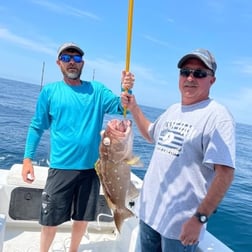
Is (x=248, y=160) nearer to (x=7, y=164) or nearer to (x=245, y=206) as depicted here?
(x=245, y=206)

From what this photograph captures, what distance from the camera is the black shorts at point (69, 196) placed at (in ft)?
10.1

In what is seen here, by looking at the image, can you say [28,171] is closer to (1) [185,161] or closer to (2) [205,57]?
(1) [185,161]

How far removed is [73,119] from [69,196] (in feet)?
2.41

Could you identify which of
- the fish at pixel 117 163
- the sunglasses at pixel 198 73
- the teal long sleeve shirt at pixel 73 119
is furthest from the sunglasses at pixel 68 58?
the sunglasses at pixel 198 73

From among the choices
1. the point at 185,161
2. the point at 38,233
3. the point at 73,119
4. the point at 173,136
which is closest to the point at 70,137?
the point at 73,119

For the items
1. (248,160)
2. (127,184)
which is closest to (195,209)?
(127,184)

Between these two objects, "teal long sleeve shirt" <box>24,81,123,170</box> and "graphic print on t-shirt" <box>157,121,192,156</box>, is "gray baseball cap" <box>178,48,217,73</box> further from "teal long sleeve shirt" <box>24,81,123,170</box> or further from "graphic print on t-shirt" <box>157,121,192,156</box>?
"teal long sleeve shirt" <box>24,81,123,170</box>

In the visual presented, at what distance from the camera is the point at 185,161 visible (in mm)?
2025

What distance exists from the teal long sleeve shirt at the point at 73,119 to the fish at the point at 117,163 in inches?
22.7

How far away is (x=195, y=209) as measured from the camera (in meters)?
2.02

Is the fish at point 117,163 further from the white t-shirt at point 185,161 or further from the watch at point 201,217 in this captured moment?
the watch at point 201,217

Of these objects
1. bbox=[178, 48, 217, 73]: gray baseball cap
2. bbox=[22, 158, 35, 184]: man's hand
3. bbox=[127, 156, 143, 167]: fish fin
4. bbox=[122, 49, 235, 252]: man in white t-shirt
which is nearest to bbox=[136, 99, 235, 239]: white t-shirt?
bbox=[122, 49, 235, 252]: man in white t-shirt

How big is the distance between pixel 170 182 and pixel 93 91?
1.39m

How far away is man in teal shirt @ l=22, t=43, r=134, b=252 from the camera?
3.06 meters
